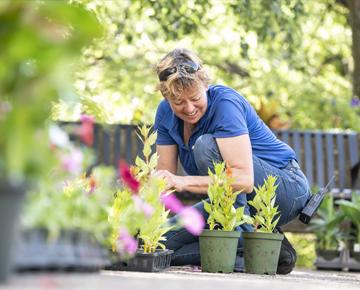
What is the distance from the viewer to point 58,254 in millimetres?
1837

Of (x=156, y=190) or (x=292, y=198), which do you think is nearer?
(x=156, y=190)

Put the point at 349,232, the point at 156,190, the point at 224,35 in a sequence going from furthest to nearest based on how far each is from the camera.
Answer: the point at 224,35
the point at 349,232
the point at 156,190

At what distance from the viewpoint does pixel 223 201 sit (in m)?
3.57

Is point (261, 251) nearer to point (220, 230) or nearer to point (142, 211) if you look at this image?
point (220, 230)

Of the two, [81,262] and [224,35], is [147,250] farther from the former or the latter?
[224,35]

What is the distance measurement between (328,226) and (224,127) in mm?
2899

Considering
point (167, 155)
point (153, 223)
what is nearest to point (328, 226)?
point (167, 155)

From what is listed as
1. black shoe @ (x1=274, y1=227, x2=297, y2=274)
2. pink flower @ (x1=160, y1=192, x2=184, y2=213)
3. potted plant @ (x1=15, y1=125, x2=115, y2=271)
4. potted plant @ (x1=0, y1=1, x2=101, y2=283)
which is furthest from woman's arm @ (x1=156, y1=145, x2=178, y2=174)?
potted plant @ (x1=0, y1=1, x2=101, y2=283)

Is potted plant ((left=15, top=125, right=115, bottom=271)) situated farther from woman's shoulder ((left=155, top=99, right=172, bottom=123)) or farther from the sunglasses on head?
woman's shoulder ((left=155, top=99, right=172, bottom=123))

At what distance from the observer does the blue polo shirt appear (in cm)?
383

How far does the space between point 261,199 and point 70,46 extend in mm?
→ 2309

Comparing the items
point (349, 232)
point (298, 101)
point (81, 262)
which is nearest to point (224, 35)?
point (298, 101)

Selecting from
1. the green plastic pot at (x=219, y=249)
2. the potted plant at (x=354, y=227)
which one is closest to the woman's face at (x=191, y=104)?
the green plastic pot at (x=219, y=249)

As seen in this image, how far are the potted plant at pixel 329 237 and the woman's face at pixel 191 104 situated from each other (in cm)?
277
